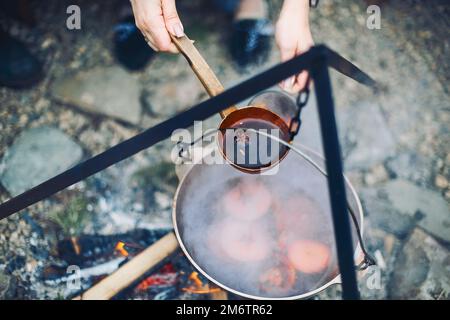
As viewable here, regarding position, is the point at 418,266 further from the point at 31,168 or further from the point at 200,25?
the point at 31,168

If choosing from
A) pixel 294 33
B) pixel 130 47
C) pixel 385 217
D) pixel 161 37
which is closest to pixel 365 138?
pixel 385 217

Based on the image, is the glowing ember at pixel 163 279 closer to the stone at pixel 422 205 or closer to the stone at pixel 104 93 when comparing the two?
the stone at pixel 104 93

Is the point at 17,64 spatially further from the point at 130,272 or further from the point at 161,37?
the point at 130,272

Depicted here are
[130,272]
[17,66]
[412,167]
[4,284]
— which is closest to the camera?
[130,272]

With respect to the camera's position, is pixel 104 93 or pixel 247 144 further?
pixel 104 93

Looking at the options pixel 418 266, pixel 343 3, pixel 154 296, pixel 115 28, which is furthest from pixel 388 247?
pixel 115 28
